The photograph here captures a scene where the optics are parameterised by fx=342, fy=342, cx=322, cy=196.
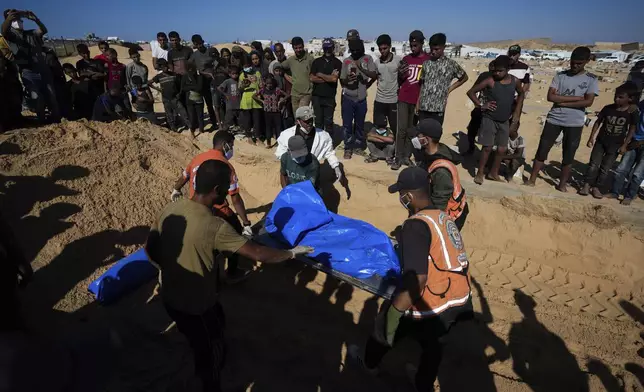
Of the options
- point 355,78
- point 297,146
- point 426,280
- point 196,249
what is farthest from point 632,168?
point 196,249

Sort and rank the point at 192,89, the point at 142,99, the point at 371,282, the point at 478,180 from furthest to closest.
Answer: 1. the point at 142,99
2. the point at 192,89
3. the point at 478,180
4. the point at 371,282

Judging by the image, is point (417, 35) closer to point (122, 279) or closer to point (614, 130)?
point (614, 130)

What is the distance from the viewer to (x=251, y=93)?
6.74 meters

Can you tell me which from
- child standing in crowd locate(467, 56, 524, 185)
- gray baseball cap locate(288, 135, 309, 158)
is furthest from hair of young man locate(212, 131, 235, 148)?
child standing in crowd locate(467, 56, 524, 185)

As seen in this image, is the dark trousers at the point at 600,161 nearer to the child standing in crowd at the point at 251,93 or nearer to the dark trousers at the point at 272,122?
the dark trousers at the point at 272,122

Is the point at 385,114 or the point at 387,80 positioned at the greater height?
the point at 387,80

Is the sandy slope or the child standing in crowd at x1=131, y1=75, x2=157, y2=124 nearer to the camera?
the sandy slope

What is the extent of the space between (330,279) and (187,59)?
586 centimetres

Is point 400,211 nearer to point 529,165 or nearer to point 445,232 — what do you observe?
point 529,165

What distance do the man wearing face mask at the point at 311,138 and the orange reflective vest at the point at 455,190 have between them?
5.02ft

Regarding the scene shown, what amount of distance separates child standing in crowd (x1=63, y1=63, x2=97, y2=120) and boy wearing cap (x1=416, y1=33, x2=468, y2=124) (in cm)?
653

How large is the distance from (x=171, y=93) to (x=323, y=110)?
3.39 m

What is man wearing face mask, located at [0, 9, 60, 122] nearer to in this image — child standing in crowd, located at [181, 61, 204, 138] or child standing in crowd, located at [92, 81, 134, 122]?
child standing in crowd, located at [92, 81, 134, 122]

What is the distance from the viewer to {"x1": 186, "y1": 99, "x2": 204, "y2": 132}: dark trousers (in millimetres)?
7207
